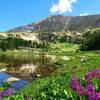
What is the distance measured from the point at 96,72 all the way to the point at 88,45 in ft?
505

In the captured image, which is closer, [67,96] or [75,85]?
[67,96]

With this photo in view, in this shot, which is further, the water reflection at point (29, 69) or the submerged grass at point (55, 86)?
the water reflection at point (29, 69)

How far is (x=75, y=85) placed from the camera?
11.6m

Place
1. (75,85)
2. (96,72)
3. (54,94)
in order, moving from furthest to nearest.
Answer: (96,72)
(54,94)
(75,85)

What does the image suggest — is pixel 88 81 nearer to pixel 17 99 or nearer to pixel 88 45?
pixel 17 99

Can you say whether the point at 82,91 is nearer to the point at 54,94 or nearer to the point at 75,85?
the point at 75,85

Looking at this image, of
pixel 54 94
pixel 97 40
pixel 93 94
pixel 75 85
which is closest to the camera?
pixel 93 94

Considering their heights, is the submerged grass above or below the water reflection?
above

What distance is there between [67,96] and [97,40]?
155 meters

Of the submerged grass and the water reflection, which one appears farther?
the water reflection

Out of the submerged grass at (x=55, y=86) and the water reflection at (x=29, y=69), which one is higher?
the submerged grass at (x=55, y=86)

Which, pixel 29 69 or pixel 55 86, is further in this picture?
pixel 29 69

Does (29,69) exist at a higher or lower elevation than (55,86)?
lower

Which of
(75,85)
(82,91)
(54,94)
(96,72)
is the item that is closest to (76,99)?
(82,91)
